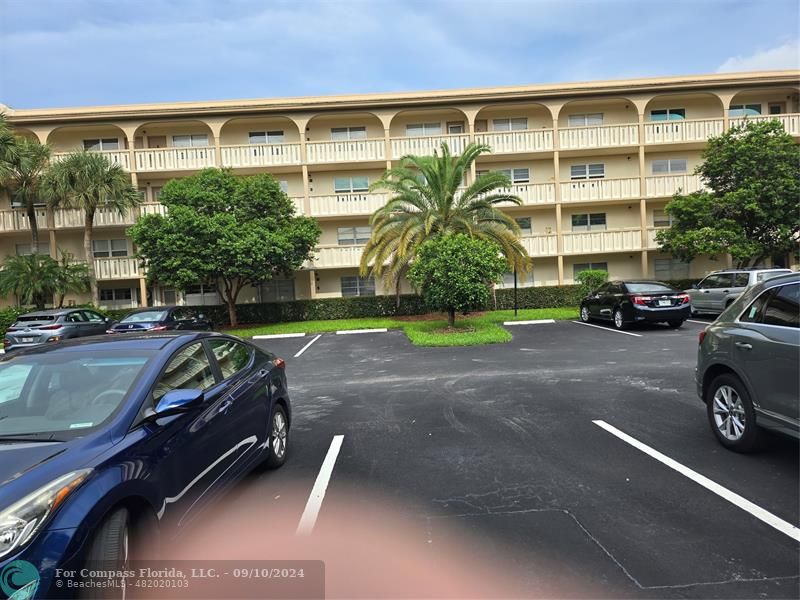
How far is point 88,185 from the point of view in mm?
20531

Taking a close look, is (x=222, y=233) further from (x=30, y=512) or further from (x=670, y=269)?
(x=670, y=269)

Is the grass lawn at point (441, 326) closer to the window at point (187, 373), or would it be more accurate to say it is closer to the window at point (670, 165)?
the window at point (187, 373)

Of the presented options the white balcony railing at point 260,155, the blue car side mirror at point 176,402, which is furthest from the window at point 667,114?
the blue car side mirror at point 176,402

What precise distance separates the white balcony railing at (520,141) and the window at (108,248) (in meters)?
19.8

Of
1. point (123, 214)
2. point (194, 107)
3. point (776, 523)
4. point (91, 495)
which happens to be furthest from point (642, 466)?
point (194, 107)

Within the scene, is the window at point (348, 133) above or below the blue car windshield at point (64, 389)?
above

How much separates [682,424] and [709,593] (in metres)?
3.37

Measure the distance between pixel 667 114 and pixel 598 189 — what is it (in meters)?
6.43

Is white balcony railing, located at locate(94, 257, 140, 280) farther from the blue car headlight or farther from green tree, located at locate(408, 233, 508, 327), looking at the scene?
the blue car headlight

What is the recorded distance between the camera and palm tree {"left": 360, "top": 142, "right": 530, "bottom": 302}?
59.5ft

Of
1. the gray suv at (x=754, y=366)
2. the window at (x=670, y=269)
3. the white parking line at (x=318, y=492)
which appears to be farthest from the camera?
the window at (x=670, y=269)

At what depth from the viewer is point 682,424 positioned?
5543mm

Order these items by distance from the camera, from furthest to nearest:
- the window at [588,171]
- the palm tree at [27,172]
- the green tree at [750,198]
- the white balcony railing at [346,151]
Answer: the window at [588,171] → the white balcony railing at [346,151] → the palm tree at [27,172] → the green tree at [750,198]

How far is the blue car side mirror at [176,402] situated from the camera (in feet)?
9.59
